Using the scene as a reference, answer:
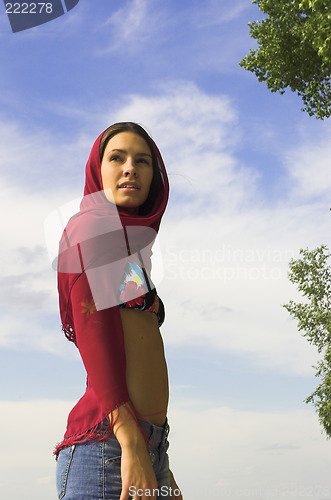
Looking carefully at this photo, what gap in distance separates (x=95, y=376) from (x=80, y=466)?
0.54 metres

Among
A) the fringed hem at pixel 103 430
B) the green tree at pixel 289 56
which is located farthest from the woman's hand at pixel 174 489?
the green tree at pixel 289 56

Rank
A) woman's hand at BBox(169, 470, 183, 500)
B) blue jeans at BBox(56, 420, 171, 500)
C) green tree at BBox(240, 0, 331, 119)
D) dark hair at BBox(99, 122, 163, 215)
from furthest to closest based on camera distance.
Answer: green tree at BBox(240, 0, 331, 119) → dark hair at BBox(99, 122, 163, 215) → woman's hand at BBox(169, 470, 183, 500) → blue jeans at BBox(56, 420, 171, 500)

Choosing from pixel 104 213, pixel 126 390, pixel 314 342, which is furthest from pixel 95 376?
pixel 314 342

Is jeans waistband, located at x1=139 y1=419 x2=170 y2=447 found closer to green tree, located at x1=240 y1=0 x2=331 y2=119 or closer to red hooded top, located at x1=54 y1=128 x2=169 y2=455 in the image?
red hooded top, located at x1=54 y1=128 x2=169 y2=455

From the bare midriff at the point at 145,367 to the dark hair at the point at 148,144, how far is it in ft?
3.17

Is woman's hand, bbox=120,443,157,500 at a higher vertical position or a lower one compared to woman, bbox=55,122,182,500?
lower

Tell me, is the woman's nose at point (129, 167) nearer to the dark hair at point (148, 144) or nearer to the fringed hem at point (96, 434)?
the dark hair at point (148, 144)

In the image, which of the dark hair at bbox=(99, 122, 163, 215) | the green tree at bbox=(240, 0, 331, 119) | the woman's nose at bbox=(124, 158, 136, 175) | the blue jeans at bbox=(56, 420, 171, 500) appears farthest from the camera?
the green tree at bbox=(240, 0, 331, 119)

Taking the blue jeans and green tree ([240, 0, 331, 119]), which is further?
green tree ([240, 0, 331, 119])

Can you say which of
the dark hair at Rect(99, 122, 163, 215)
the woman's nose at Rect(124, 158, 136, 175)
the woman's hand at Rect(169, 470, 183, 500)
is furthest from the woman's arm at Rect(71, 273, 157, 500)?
the dark hair at Rect(99, 122, 163, 215)

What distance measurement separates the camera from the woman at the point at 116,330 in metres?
3.09

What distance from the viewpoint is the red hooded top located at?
312 centimetres

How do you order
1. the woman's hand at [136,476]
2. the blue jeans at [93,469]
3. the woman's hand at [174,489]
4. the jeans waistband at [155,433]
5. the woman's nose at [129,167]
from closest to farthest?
the woman's hand at [136,476], the blue jeans at [93,469], the jeans waistband at [155,433], the woman's hand at [174,489], the woman's nose at [129,167]

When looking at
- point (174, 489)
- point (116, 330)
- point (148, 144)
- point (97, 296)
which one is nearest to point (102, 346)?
point (116, 330)
